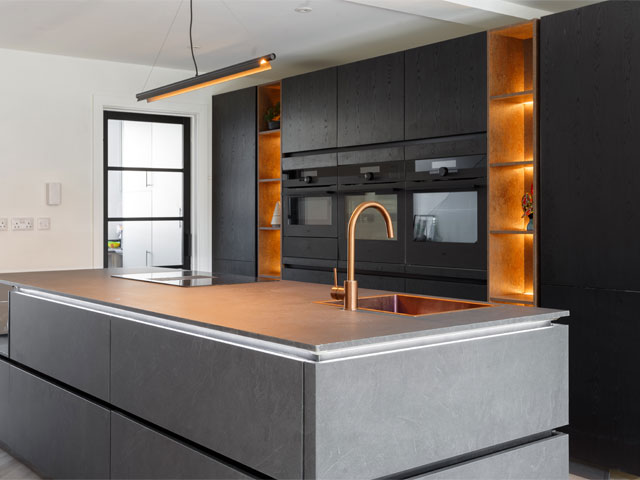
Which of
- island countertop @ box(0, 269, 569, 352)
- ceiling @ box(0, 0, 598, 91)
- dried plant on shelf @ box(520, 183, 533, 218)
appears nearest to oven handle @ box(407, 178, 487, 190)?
dried plant on shelf @ box(520, 183, 533, 218)

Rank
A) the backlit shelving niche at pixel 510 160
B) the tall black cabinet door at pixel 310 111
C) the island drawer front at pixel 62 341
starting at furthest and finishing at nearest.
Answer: the tall black cabinet door at pixel 310 111 < the backlit shelving niche at pixel 510 160 < the island drawer front at pixel 62 341

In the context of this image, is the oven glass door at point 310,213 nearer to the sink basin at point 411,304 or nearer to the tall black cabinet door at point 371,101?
the tall black cabinet door at point 371,101

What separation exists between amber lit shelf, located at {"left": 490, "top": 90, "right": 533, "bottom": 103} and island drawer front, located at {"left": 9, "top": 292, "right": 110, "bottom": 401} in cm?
235

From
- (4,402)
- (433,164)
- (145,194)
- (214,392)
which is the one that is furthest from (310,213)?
(214,392)

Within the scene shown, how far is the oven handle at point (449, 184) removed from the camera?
13.1 ft

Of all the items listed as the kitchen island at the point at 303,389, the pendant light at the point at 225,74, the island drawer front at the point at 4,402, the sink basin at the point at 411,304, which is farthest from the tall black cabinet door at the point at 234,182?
the sink basin at the point at 411,304

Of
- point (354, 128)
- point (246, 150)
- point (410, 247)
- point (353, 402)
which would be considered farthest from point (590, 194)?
point (246, 150)

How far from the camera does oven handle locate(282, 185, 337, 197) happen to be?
5.06 metres

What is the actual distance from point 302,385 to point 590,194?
219cm

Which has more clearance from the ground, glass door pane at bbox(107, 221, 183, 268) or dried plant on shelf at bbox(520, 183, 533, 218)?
dried plant on shelf at bbox(520, 183, 533, 218)

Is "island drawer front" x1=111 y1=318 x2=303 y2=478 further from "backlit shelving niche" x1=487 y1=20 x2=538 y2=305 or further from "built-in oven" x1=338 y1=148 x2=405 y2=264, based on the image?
"built-in oven" x1=338 y1=148 x2=405 y2=264

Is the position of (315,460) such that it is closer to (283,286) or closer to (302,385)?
(302,385)

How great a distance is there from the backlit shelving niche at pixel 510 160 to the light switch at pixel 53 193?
334 cm

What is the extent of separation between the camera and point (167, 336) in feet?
7.58
